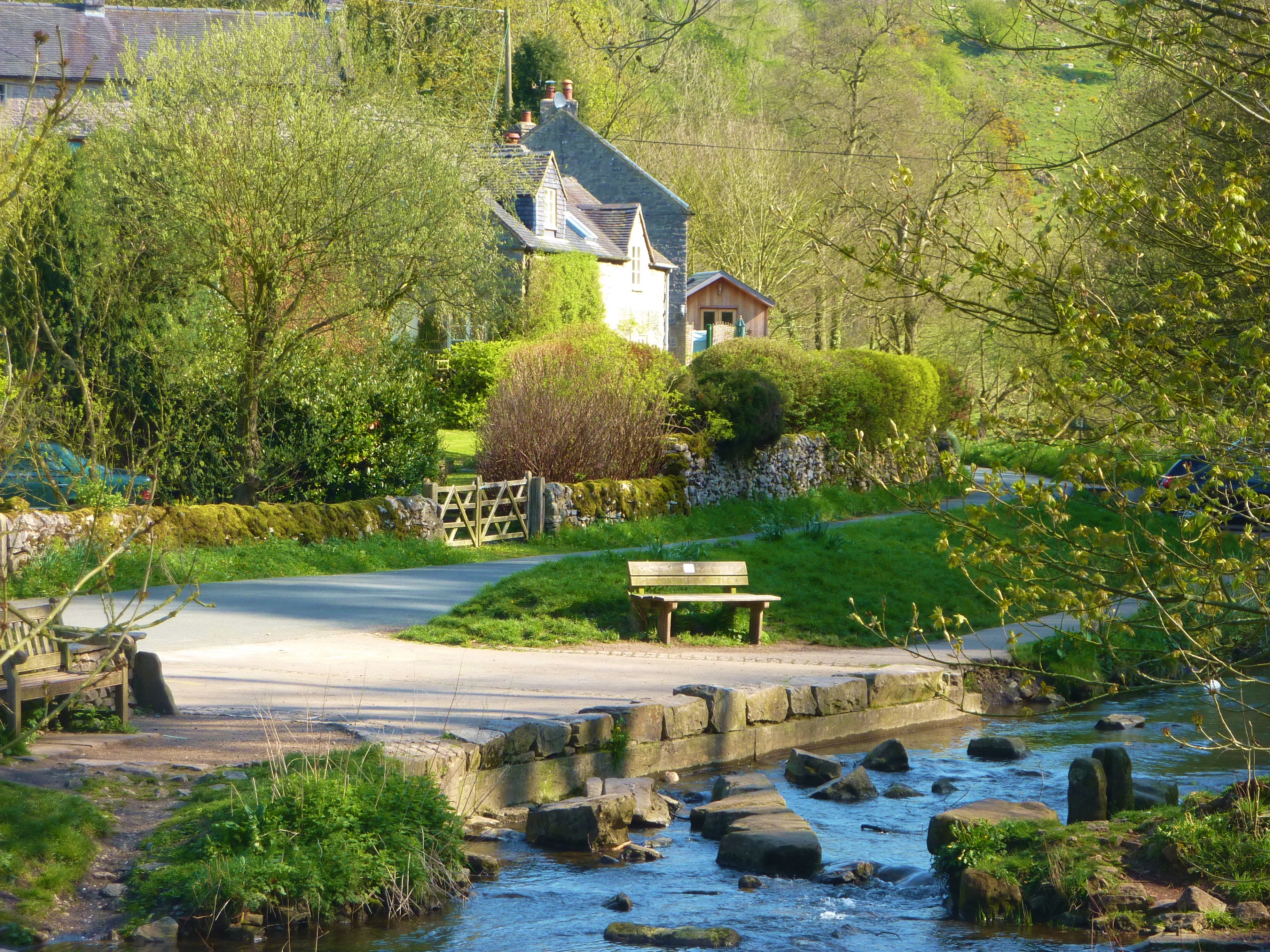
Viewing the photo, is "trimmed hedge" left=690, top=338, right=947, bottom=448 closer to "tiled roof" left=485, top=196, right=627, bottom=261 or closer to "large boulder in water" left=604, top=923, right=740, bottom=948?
"tiled roof" left=485, top=196, right=627, bottom=261

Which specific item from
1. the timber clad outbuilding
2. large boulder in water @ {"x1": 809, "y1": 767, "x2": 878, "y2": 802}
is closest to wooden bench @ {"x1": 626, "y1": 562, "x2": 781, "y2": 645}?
large boulder in water @ {"x1": 809, "y1": 767, "x2": 878, "y2": 802}

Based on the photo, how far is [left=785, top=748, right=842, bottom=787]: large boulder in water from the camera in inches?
366

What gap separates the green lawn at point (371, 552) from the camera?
1430cm

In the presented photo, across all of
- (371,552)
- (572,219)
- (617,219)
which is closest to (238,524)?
(371,552)

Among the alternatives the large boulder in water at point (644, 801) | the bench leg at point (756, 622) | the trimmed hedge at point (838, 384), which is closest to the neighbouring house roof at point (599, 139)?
the trimmed hedge at point (838, 384)

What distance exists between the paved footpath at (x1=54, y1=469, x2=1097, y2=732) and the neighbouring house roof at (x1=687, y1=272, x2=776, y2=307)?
33.5 m

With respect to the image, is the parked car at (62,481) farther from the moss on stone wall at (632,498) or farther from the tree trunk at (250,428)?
the moss on stone wall at (632,498)

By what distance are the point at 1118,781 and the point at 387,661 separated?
6.19 m

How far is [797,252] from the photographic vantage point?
4978 centimetres

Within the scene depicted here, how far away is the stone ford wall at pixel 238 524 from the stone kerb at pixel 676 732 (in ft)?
20.0

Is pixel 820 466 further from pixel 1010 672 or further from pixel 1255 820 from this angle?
pixel 1255 820

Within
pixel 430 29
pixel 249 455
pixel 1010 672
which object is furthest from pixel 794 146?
pixel 1010 672

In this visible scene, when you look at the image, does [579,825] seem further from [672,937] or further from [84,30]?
[84,30]

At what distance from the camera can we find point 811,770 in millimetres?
9312
